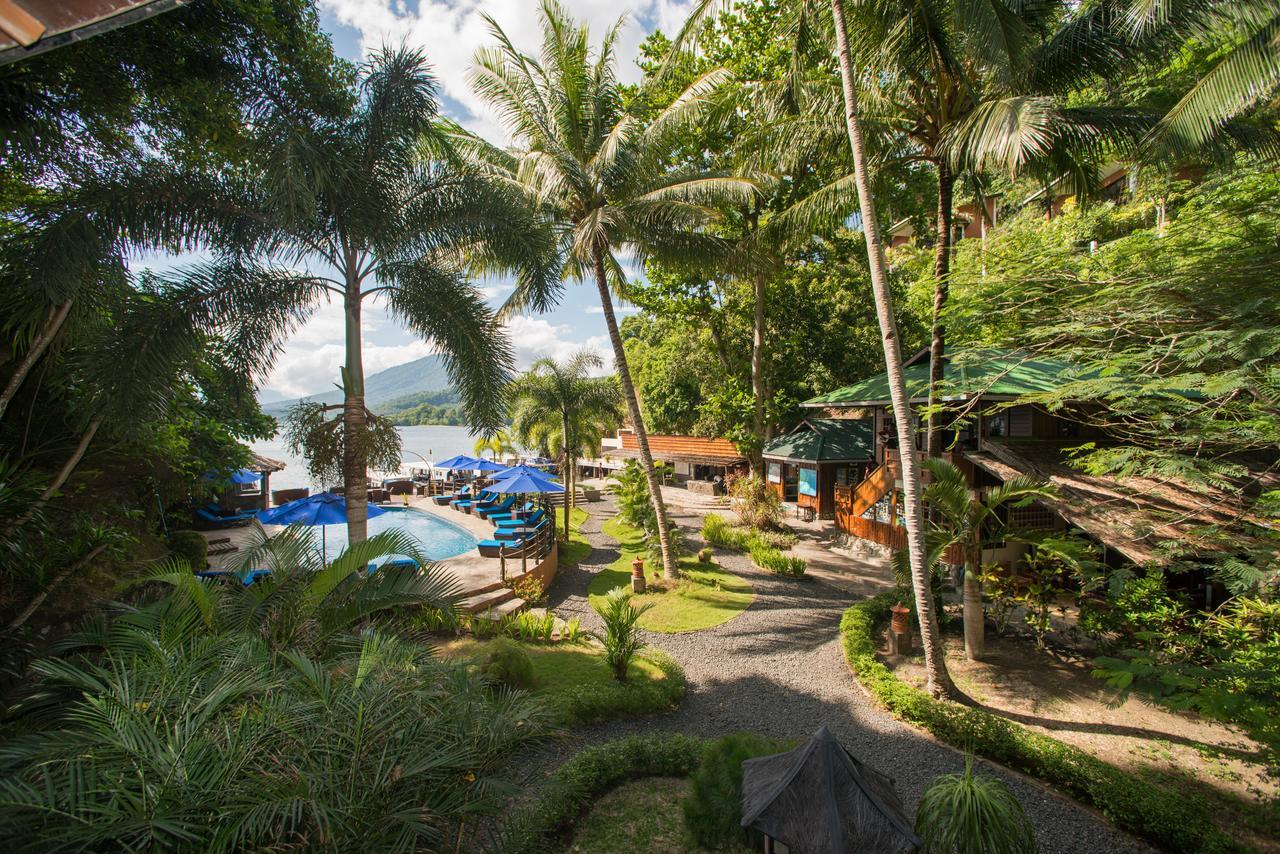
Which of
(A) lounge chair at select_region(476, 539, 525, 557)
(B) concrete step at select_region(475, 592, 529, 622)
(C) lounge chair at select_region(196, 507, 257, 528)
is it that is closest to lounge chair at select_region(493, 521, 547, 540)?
(A) lounge chair at select_region(476, 539, 525, 557)

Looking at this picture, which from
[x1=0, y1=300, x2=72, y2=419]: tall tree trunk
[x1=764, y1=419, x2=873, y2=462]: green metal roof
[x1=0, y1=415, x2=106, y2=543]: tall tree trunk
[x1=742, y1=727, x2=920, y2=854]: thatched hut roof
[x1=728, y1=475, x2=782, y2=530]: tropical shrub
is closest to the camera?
[x1=742, y1=727, x2=920, y2=854]: thatched hut roof

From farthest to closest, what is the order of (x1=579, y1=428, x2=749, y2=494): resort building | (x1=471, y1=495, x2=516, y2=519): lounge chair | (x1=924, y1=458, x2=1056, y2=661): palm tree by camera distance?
(x1=579, y1=428, x2=749, y2=494): resort building < (x1=471, y1=495, x2=516, y2=519): lounge chair < (x1=924, y1=458, x2=1056, y2=661): palm tree

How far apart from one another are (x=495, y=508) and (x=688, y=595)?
441 inches

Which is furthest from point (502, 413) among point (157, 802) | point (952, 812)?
point (952, 812)

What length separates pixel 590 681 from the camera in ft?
27.2

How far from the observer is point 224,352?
750 centimetres

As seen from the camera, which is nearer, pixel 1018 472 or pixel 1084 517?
pixel 1084 517

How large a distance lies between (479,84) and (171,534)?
43.1 ft

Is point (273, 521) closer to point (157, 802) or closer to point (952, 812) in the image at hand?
point (157, 802)

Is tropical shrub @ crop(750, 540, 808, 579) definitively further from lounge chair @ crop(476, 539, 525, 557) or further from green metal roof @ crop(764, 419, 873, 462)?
lounge chair @ crop(476, 539, 525, 557)

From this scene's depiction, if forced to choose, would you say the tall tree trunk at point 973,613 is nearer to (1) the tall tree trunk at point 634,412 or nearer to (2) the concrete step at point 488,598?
(1) the tall tree trunk at point 634,412

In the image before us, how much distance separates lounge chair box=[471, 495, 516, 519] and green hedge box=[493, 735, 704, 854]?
1445cm

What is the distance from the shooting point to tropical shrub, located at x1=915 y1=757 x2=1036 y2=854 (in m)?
4.22

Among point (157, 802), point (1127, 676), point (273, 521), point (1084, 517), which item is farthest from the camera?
point (273, 521)
